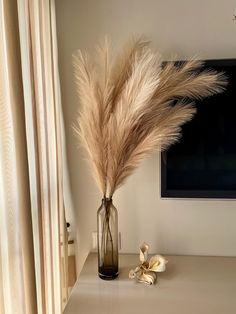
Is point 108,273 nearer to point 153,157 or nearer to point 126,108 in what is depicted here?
point 153,157

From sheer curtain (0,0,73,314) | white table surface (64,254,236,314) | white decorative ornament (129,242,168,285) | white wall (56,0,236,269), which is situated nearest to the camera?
sheer curtain (0,0,73,314)

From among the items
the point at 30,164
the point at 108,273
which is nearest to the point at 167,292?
the point at 108,273

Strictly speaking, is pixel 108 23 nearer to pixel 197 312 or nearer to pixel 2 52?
pixel 2 52

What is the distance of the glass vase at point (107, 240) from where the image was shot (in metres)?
1.65

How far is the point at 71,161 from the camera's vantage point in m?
1.93

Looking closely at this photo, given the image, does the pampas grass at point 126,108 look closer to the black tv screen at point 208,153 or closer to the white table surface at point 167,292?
the black tv screen at point 208,153

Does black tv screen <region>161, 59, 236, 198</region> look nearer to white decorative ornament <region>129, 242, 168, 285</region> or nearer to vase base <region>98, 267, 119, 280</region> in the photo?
white decorative ornament <region>129, 242, 168, 285</region>

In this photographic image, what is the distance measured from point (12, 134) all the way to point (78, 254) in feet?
3.65

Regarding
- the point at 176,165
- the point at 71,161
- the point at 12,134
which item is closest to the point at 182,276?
the point at 176,165

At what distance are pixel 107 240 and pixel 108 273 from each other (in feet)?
0.52

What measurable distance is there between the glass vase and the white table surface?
0.05 metres

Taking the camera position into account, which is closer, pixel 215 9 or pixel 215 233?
pixel 215 9

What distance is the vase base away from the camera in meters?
1.66

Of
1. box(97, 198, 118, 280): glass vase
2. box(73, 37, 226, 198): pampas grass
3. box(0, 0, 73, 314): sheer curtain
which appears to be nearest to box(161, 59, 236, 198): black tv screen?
box(73, 37, 226, 198): pampas grass
